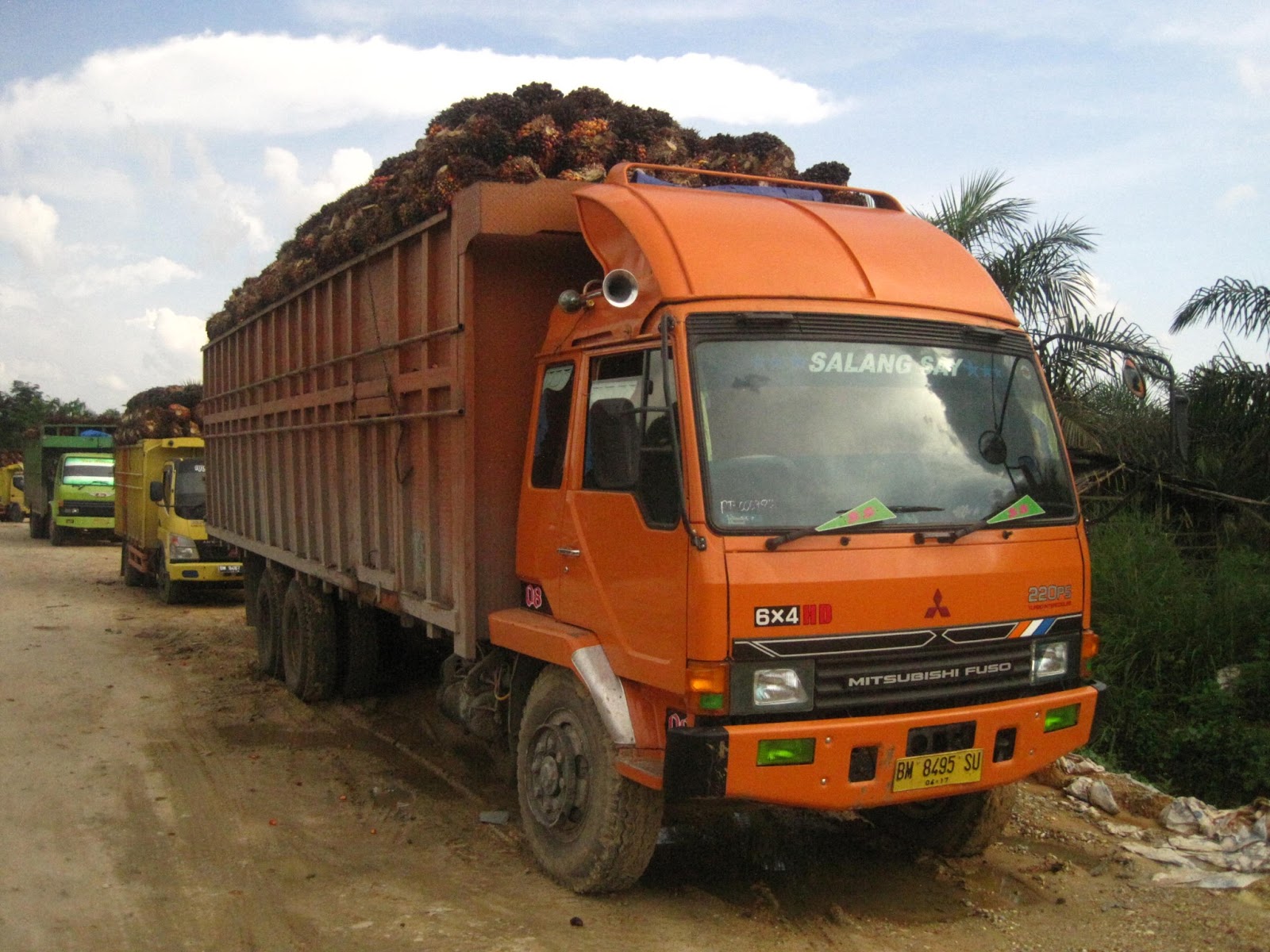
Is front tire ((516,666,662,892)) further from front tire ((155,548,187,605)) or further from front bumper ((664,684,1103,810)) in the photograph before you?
front tire ((155,548,187,605))

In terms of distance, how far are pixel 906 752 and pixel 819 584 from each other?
2.40ft

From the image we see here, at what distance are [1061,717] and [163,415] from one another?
1639cm

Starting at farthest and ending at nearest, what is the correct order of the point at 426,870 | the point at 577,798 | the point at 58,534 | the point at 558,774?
the point at 58,534, the point at 426,870, the point at 558,774, the point at 577,798

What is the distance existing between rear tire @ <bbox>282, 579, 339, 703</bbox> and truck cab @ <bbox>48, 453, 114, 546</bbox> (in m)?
17.9

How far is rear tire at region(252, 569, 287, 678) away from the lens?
9.70 metres

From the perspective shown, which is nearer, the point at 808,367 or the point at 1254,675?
the point at 808,367

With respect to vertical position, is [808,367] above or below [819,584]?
above

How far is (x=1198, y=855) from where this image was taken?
5.50 m

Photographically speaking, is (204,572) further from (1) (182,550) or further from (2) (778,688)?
(2) (778,688)

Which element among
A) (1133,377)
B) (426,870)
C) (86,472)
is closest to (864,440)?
(1133,377)

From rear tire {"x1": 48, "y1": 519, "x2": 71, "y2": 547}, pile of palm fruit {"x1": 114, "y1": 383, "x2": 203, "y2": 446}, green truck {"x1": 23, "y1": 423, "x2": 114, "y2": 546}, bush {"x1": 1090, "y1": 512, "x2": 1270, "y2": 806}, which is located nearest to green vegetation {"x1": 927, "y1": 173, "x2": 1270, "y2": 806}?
bush {"x1": 1090, "y1": 512, "x2": 1270, "y2": 806}

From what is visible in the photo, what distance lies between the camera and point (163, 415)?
717 inches

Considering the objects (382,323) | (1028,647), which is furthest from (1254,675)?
(382,323)

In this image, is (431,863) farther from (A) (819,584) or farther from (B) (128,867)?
(A) (819,584)
